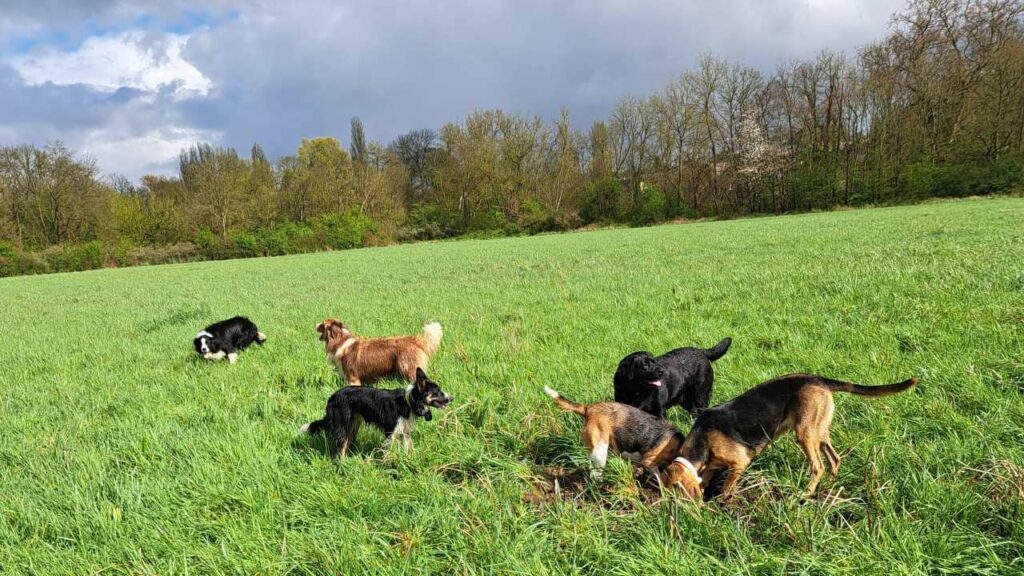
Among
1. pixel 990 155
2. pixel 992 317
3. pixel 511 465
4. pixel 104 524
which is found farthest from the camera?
pixel 990 155

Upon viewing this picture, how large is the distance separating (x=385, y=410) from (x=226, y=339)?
4995mm

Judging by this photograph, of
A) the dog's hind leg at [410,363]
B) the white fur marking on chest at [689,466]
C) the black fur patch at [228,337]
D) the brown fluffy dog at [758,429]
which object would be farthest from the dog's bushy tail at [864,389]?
the black fur patch at [228,337]

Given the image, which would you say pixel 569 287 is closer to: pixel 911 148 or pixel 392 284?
pixel 392 284

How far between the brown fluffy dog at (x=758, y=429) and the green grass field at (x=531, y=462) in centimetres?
14

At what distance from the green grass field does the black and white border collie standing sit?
383 mm

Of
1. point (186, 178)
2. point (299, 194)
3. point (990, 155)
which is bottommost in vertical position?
point (990, 155)

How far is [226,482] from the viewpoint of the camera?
3125mm

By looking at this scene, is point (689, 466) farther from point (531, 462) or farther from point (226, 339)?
point (226, 339)

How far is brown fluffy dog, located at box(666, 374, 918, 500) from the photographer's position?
2574 mm

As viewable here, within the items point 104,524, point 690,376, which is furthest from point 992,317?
point 104,524

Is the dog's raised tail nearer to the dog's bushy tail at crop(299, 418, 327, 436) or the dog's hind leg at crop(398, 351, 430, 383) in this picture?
the dog's bushy tail at crop(299, 418, 327, 436)

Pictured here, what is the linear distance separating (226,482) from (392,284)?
12.6m

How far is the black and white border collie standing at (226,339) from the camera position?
22.5ft

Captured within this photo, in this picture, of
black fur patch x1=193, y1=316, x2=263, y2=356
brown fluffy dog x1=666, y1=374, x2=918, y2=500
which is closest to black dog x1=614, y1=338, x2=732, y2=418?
brown fluffy dog x1=666, y1=374, x2=918, y2=500
